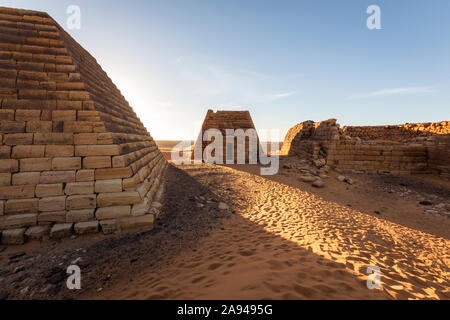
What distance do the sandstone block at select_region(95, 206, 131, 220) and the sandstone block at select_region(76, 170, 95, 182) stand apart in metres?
0.73

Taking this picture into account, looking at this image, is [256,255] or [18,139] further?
[18,139]

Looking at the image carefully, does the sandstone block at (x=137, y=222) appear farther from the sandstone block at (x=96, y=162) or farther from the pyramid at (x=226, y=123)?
the pyramid at (x=226, y=123)

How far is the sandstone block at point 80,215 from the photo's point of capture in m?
3.43

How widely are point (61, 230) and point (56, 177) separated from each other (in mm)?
1113

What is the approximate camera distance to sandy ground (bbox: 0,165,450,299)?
6.90 feet

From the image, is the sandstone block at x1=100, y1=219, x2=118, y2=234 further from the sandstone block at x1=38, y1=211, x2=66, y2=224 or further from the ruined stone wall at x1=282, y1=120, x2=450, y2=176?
the ruined stone wall at x1=282, y1=120, x2=450, y2=176

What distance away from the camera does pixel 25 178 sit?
3.35 meters

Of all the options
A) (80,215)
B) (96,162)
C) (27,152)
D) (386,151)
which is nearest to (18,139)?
(27,152)

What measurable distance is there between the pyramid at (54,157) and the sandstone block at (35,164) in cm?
2

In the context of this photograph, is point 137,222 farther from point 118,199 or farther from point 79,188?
point 79,188

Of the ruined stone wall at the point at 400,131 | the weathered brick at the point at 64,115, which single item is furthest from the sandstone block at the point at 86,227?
the ruined stone wall at the point at 400,131
